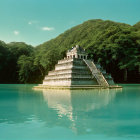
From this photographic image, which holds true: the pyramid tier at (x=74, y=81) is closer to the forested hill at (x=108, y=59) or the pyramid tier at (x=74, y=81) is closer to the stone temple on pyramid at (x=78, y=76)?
the stone temple on pyramid at (x=78, y=76)

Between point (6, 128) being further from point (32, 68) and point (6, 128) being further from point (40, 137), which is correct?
point (32, 68)

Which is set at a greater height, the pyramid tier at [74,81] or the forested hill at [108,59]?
the forested hill at [108,59]

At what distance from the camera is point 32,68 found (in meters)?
65.2

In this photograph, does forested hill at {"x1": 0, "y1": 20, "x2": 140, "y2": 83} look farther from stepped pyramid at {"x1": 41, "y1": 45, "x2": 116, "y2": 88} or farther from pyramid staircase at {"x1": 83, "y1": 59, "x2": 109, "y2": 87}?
pyramid staircase at {"x1": 83, "y1": 59, "x2": 109, "y2": 87}

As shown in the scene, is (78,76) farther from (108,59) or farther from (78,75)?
(108,59)

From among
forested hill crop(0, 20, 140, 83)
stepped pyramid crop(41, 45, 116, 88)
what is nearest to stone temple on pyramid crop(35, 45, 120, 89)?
stepped pyramid crop(41, 45, 116, 88)

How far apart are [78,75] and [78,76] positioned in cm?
19

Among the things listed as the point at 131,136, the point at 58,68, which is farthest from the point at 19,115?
the point at 58,68

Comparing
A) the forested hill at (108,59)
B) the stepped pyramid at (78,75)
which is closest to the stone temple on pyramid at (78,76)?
the stepped pyramid at (78,75)

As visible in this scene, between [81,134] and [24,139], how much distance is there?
2153 millimetres

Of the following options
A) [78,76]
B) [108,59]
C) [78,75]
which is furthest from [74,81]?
[108,59]

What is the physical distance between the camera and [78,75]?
3438 cm

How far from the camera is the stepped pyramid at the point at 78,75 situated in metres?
33.4

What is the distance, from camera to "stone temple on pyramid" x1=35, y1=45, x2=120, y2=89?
3288cm
